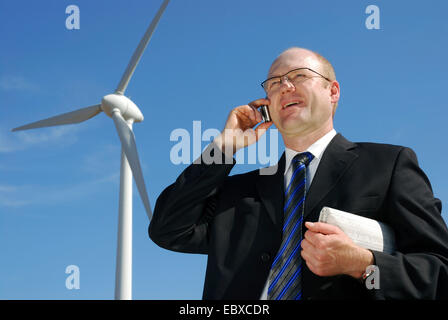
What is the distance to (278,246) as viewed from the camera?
5.23m

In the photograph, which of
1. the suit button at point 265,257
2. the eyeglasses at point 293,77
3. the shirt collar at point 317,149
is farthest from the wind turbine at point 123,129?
the suit button at point 265,257

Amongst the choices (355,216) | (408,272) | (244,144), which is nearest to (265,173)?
(244,144)

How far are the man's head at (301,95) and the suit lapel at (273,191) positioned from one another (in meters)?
0.53

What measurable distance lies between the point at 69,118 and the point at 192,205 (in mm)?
18719

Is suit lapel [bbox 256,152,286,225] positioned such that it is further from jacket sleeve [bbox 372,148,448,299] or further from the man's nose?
jacket sleeve [bbox 372,148,448,299]

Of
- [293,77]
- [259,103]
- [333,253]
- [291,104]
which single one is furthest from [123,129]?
[333,253]

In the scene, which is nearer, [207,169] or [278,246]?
[278,246]

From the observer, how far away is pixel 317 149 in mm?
5977

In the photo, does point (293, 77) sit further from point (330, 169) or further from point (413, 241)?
point (413, 241)

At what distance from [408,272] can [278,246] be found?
1313 mm

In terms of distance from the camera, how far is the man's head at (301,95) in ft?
19.9

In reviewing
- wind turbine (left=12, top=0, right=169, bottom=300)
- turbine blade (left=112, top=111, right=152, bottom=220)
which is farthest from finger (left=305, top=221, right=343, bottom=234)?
wind turbine (left=12, top=0, right=169, bottom=300)

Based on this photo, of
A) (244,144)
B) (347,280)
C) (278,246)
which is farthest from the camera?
(244,144)
